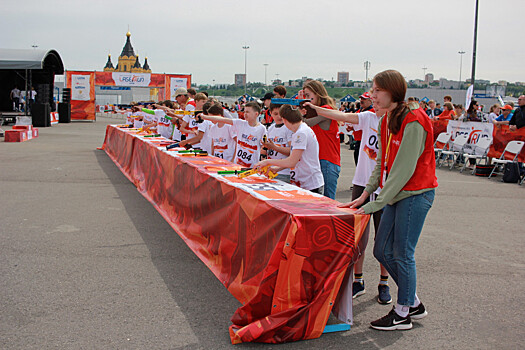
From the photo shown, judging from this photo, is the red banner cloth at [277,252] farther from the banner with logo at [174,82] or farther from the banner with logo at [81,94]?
the banner with logo at [174,82]

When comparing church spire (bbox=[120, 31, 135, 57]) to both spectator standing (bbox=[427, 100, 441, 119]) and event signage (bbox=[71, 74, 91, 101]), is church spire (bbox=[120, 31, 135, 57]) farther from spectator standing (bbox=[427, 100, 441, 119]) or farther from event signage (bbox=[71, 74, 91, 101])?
spectator standing (bbox=[427, 100, 441, 119])

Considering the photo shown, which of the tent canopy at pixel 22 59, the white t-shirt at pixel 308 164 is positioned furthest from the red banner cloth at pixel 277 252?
the tent canopy at pixel 22 59

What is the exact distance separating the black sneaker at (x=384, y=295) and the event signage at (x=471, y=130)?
11.5m

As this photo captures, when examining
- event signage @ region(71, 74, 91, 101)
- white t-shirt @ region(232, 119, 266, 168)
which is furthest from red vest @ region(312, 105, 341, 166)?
event signage @ region(71, 74, 91, 101)

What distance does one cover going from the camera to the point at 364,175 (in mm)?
4688

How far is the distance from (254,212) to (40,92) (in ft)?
114

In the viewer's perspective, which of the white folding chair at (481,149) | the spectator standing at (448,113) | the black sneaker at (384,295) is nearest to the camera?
the black sneaker at (384,295)

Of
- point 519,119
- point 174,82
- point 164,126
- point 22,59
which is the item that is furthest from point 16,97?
point 519,119

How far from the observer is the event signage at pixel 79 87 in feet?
139

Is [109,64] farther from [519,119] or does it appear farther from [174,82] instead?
[519,119]

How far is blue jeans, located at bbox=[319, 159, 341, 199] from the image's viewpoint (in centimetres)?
538

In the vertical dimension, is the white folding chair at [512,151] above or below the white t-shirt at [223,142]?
below

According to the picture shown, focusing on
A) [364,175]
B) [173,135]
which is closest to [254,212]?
[364,175]

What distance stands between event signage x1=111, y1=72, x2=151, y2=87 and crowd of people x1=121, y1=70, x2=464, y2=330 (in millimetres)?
48353
